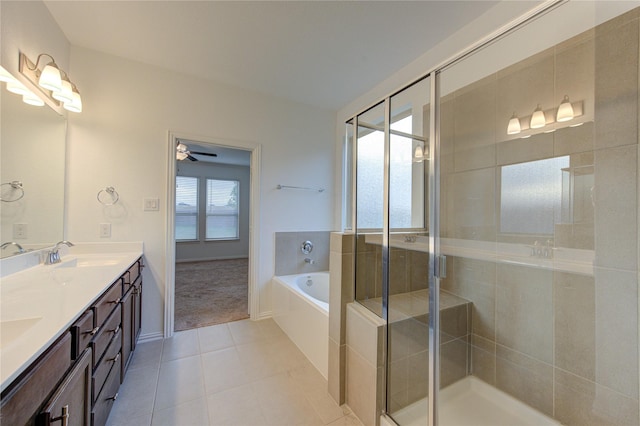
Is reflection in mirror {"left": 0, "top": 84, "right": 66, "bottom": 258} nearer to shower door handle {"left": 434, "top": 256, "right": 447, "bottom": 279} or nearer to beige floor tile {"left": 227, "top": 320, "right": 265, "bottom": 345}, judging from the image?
A: beige floor tile {"left": 227, "top": 320, "right": 265, "bottom": 345}

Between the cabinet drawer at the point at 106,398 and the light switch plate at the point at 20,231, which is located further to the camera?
the light switch plate at the point at 20,231

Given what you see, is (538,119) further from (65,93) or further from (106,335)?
(65,93)

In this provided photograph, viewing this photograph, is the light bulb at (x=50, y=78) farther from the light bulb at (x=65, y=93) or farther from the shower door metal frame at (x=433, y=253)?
the shower door metal frame at (x=433, y=253)

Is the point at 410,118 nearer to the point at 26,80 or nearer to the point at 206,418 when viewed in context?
the point at 206,418

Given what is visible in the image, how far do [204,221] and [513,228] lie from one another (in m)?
6.03

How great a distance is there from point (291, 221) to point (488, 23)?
2500mm

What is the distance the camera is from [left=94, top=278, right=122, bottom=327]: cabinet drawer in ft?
3.75

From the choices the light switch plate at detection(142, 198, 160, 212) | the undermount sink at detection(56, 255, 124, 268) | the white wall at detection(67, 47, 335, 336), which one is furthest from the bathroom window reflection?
the light switch plate at detection(142, 198, 160, 212)

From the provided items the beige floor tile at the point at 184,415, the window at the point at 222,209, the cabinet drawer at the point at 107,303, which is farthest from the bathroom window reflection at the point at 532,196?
the window at the point at 222,209

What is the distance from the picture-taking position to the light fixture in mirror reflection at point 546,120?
4.61 ft

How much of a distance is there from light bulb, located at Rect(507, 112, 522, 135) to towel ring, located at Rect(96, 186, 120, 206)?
3248mm

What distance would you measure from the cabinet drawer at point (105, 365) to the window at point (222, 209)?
4.91m

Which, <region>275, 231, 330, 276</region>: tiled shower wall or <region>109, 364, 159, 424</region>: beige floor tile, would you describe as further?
<region>275, 231, 330, 276</region>: tiled shower wall

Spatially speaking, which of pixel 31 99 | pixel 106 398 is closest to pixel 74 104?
pixel 31 99
